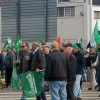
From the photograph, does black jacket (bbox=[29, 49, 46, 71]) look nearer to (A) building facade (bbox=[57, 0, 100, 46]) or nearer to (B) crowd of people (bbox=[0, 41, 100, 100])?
(B) crowd of people (bbox=[0, 41, 100, 100])

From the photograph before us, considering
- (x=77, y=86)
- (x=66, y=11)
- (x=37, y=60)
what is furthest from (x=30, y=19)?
(x=37, y=60)

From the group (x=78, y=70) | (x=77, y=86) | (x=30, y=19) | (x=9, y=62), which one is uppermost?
(x=30, y=19)

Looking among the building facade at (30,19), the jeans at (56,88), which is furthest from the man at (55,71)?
the building facade at (30,19)

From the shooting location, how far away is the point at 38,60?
45.5 feet

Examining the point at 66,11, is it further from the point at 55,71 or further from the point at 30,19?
the point at 55,71

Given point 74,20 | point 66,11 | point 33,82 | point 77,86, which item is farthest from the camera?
point 66,11

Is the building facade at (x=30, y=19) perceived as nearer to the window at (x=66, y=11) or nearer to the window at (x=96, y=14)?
the window at (x=66, y=11)

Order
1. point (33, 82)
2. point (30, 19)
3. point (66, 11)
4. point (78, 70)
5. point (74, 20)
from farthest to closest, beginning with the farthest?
point (66, 11)
point (74, 20)
point (30, 19)
point (78, 70)
point (33, 82)

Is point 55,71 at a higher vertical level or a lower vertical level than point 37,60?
lower

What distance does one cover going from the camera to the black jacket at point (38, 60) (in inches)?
542

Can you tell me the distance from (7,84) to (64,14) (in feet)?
89.6

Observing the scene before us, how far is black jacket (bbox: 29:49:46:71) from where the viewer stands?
45.2 feet

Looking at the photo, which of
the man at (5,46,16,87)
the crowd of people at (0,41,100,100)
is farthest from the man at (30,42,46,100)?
the man at (5,46,16,87)

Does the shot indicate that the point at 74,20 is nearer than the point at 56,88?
No
